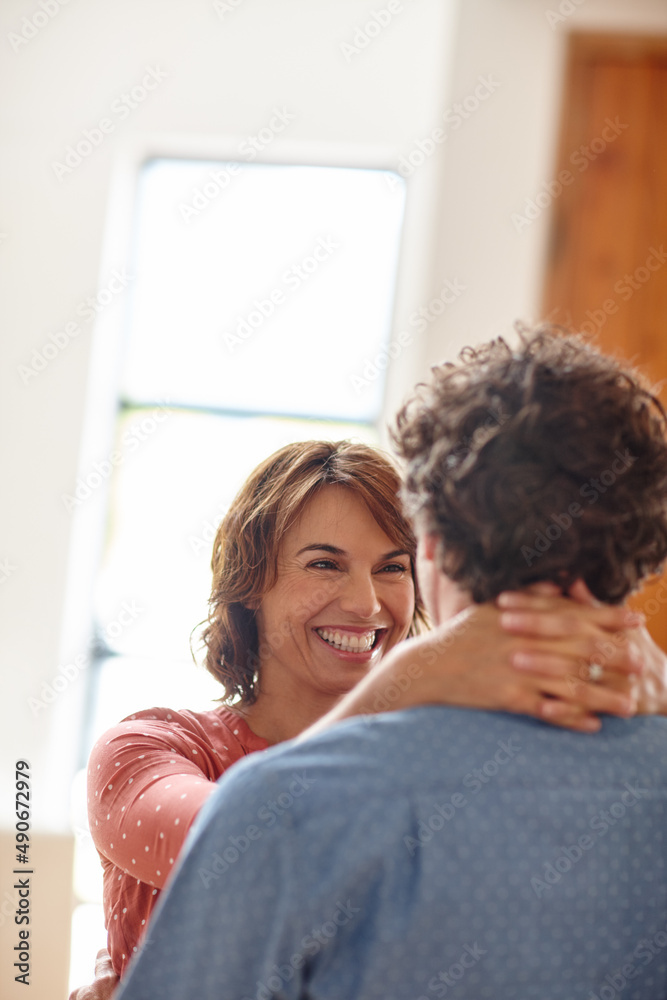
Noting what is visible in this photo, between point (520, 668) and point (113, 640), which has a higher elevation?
point (520, 668)

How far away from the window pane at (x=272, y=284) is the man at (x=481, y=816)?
2694 millimetres

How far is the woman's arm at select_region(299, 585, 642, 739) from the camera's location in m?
0.91

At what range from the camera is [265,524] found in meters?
1.73

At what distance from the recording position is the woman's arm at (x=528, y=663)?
91cm

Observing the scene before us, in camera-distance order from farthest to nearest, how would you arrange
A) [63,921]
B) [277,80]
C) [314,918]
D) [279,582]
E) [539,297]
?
[277,80]
[63,921]
[539,297]
[279,582]
[314,918]

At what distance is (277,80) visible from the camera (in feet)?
11.5

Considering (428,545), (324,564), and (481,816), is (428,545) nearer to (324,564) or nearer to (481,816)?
(481,816)

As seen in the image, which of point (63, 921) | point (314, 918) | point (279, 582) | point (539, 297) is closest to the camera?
point (314, 918)

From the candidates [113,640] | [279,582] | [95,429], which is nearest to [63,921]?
[113,640]

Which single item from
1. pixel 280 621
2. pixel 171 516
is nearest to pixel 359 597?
pixel 280 621

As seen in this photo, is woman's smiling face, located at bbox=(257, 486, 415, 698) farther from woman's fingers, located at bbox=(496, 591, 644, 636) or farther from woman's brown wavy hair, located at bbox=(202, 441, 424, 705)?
woman's fingers, located at bbox=(496, 591, 644, 636)

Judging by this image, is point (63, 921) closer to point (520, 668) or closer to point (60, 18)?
point (520, 668)

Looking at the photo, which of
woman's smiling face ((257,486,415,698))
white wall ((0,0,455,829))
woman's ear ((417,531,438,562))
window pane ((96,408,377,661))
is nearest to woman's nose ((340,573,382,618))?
woman's smiling face ((257,486,415,698))

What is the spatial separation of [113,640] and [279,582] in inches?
85.4
